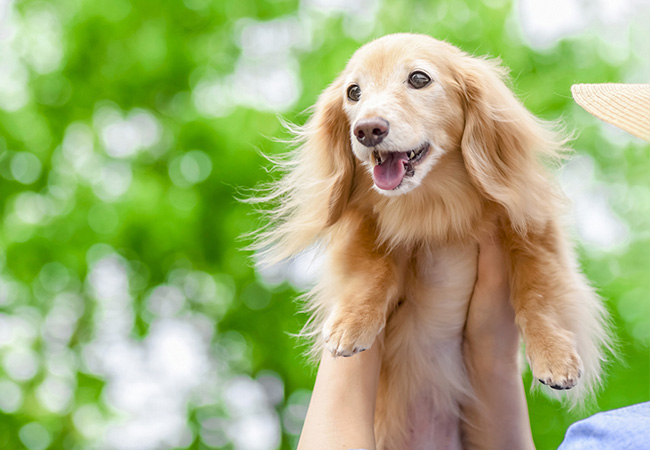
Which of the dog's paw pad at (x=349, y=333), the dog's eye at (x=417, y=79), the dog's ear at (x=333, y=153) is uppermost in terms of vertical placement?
the dog's eye at (x=417, y=79)

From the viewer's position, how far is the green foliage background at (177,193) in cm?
480

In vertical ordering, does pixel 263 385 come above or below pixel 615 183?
below

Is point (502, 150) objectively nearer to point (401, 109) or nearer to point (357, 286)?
point (401, 109)

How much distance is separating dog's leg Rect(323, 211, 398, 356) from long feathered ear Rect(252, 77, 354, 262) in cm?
8

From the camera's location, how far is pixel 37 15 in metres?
5.41

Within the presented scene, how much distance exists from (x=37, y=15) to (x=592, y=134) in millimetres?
4723

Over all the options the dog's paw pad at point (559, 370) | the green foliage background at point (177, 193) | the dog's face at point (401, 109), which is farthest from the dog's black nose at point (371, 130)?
the green foliage background at point (177, 193)

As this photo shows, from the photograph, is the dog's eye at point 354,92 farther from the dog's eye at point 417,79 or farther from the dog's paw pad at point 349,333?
the dog's paw pad at point 349,333

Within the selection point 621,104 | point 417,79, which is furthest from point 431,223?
point 621,104

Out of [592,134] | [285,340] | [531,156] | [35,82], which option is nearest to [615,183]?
[592,134]

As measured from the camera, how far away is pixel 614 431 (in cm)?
106

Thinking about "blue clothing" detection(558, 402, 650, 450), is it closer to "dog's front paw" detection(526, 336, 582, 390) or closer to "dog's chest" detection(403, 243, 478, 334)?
"dog's front paw" detection(526, 336, 582, 390)

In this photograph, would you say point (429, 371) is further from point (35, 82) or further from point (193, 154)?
point (35, 82)

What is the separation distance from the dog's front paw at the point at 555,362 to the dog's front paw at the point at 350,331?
1.22 feet
